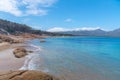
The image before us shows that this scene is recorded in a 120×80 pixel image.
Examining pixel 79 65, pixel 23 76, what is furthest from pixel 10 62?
pixel 23 76

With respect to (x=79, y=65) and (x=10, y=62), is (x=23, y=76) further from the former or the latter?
(x=10, y=62)

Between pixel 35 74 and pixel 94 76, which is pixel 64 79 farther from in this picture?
pixel 35 74

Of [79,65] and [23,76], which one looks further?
[79,65]

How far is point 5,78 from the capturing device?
10.9 m

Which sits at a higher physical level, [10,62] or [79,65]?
[10,62]

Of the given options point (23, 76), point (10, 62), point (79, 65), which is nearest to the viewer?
point (23, 76)

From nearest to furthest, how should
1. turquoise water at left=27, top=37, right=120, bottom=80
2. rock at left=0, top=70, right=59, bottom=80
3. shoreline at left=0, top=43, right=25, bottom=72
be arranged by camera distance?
rock at left=0, top=70, right=59, bottom=80
turquoise water at left=27, top=37, right=120, bottom=80
shoreline at left=0, top=43, right=25, bottom=72

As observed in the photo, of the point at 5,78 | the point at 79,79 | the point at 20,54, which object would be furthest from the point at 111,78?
the point at 20,54

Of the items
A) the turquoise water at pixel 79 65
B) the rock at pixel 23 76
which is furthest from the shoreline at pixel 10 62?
the rock at pixel 23 76

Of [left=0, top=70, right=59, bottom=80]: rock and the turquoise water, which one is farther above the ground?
[left=0, top=70, right=59, bottom=80]: rock

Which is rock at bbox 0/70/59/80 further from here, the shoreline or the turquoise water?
the shoreline

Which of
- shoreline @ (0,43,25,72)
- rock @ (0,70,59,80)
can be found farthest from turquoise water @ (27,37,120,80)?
rock @ (0,70,59,80)

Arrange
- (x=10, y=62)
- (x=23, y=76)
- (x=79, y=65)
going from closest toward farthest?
(x=23, y=76) < (x=79, y=65) < (x=10, y=62)

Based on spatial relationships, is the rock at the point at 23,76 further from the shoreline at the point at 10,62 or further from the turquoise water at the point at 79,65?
the shoreline at the point at 10,62
